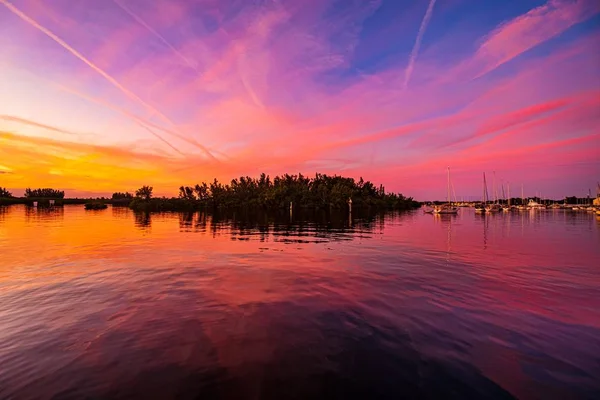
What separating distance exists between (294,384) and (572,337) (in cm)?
1097

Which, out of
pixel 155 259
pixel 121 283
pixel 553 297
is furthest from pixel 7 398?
pixel 553 297

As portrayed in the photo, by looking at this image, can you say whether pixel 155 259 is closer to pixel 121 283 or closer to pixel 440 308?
pixel 121 283

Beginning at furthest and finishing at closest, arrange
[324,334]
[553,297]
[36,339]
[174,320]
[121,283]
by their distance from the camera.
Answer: [121,283] < [553,297] < [174,320] < [324,334] < [36,339]

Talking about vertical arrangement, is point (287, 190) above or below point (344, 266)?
above

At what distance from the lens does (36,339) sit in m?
10.4

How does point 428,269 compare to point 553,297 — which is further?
point 428,269

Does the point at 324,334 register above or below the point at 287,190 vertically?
below

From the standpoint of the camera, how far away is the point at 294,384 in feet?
25.9

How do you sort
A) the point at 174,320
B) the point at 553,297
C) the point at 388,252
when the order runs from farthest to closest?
the point at 388,252 < the point at 553,297 < the point at 174,320

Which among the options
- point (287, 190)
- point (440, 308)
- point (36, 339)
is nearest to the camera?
point (36, 339)

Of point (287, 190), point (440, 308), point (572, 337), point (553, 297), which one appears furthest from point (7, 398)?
point (287, 190)

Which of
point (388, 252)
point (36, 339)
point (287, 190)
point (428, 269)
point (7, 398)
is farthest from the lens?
point (287, 190)

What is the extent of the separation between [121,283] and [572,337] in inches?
898

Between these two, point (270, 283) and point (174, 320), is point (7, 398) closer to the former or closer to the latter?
point (174, 320)
